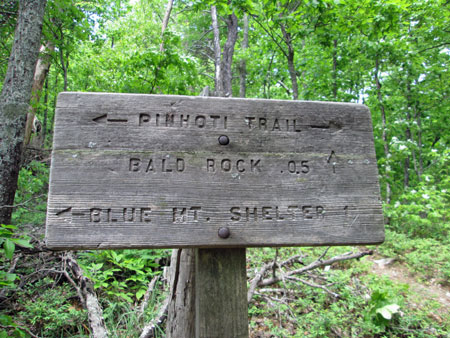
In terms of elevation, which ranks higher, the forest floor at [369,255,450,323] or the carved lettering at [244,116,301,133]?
the carved lettering at [244,116,301,133]

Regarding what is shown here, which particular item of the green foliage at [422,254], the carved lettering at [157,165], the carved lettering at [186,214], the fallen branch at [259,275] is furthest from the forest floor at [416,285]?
the carved lettering at [157,165]

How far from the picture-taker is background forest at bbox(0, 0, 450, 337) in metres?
2.61

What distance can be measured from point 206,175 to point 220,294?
56cm

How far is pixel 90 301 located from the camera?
2.47 m

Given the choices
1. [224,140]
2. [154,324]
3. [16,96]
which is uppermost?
[16,96]

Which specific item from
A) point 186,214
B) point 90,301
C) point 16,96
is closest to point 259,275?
point 90,301

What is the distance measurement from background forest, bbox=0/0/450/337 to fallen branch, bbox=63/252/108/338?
5cm

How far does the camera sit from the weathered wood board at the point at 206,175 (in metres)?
1.05

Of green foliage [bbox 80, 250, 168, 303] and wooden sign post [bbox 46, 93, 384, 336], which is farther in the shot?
green foliage [bbox 80, 250, 168, 303]

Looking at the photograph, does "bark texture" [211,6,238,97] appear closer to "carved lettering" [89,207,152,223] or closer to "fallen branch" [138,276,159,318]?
"fallen branch" [138,276,159,318]

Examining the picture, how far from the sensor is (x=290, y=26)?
14.6ft

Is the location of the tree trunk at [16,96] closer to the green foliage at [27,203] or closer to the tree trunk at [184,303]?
the green foliage at [27,203]

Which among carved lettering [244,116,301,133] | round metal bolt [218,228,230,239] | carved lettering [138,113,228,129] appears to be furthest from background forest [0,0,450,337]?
carved lettering [244,116,301,133]

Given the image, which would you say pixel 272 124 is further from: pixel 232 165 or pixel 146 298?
pixel 146 298
